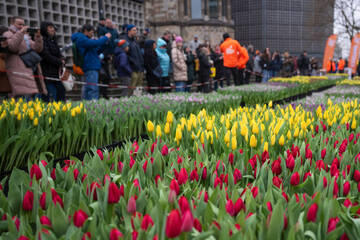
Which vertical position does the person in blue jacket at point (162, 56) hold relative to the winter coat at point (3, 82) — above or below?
above

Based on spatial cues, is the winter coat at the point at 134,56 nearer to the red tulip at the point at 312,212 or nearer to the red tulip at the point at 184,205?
the red tulip at the point at 184,205

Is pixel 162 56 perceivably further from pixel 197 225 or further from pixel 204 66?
pixel 197 225

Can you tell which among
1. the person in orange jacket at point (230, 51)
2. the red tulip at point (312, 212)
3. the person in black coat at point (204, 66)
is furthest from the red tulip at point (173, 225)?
the person in orange jacket at point (230, 51)

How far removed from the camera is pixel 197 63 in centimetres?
1302

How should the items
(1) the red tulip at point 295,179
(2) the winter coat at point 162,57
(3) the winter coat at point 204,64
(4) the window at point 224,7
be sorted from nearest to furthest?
(1) the red tulip at point 295,179 < (2) the winter coat at point 162,57 < (3) the winter coat at point 204,64 < (4) the window at point 224,7

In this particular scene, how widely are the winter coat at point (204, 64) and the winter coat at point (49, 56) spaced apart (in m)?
6.23

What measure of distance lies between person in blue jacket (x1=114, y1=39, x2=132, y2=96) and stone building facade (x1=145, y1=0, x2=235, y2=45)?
16.6 meters

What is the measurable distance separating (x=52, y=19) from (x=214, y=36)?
78.1ft

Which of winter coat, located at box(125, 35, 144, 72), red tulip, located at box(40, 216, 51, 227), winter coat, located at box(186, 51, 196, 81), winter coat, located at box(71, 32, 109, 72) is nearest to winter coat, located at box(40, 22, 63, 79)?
winter coat, located at box(71, 32, 109, 72)

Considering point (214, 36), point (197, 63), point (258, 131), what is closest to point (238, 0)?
point (214, 36)

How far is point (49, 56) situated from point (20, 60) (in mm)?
669

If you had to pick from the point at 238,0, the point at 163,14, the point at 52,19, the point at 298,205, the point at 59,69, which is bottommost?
the point at 298,205

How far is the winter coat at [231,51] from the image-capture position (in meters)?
12.4

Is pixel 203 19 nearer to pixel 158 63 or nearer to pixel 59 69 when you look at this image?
pixel 158 63
